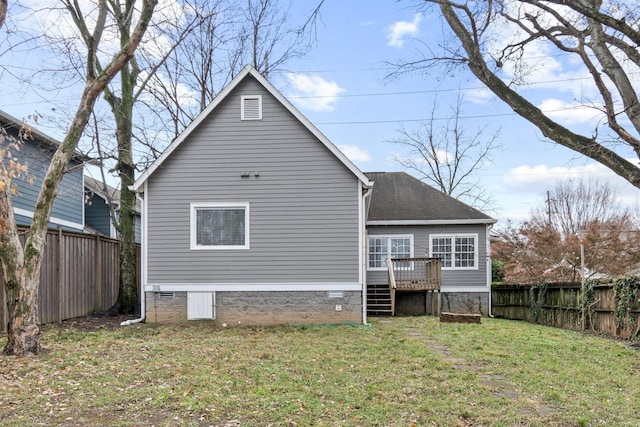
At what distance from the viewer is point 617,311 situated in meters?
10.6

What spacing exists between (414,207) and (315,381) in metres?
12.0

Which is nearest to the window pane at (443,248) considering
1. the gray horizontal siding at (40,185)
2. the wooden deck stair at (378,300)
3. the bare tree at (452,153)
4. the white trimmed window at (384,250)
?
the white trimmed window at (384,250)

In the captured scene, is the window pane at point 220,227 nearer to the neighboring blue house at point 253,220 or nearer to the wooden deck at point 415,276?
the neighboring blue house at point 253,220

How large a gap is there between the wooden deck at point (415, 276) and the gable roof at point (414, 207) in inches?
57.6

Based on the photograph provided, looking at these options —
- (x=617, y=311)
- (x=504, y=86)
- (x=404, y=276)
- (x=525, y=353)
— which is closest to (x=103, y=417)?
(x=504, y=86)

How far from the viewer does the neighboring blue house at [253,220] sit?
1152 centimetres

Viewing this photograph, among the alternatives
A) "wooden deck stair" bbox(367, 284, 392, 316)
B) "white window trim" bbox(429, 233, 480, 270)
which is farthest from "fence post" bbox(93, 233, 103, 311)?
→ "white window trim" bbox(429, 233, 480, 270)

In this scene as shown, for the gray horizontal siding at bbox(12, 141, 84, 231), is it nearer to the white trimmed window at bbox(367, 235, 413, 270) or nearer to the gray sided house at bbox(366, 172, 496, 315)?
the white trimmed window at bbox(367, 235, 413, 270)

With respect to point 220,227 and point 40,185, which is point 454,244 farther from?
point 40,185

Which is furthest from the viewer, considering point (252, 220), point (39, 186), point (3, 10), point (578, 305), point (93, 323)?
point (39, 186)

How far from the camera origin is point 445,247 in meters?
Result: 16.7

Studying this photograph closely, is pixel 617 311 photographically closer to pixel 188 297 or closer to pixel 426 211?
pixel 426 211

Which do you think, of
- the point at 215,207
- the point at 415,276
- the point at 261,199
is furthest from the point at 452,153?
the point at 215,207

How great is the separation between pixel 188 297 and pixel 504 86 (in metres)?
9.19
